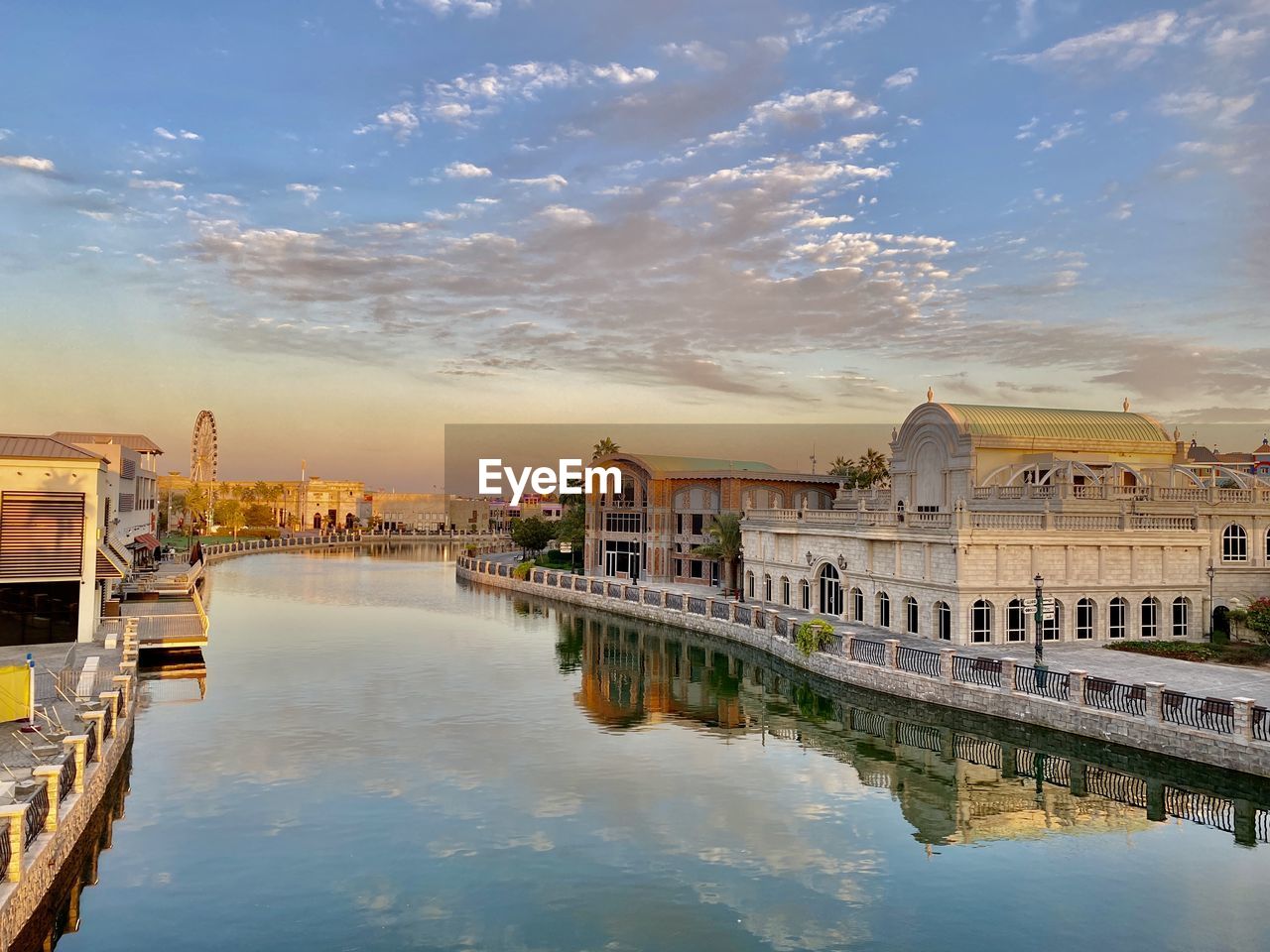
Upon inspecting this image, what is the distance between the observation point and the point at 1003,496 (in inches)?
1571

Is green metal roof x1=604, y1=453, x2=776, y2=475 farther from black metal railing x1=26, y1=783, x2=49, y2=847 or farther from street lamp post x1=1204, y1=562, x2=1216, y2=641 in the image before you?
black metal railing x1=26, y1=783, x2=49, y2=847

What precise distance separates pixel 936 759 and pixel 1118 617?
48.8 feet

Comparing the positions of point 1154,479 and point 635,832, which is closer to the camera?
point 635,832

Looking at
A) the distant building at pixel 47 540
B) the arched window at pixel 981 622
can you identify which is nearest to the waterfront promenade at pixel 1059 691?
the arched window at pixel 981 622

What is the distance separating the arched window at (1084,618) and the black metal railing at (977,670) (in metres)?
8.04

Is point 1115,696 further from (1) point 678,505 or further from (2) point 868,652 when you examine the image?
(1) point 678,505

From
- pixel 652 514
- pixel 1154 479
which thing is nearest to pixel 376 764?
pixel 1154 479

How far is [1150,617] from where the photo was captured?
35.2 meters

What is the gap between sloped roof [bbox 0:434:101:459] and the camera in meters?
30.3

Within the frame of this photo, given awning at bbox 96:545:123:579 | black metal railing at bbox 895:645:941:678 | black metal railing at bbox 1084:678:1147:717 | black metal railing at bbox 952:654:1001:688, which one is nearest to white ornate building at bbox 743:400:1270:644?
black metal railing at bbox 895:645:941:678

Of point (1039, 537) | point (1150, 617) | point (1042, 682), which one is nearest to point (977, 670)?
point (1042, 682)

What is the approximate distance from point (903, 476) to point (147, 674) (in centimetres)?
3603

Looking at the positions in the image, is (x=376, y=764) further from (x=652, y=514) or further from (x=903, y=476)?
(x=652, y=514)

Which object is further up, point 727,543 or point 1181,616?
point 727,543
